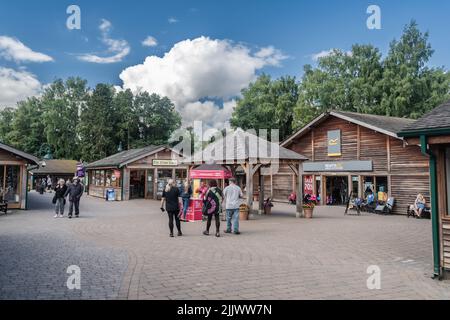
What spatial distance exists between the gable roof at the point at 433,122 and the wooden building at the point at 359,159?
11.2 meters

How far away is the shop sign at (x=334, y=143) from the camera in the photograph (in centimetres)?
2226

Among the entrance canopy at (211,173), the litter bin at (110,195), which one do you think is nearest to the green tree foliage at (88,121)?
the litter bin at (110,195)

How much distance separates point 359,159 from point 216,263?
15932 mm

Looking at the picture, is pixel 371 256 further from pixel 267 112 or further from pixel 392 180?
pixel 267 112

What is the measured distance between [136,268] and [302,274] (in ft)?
9.41

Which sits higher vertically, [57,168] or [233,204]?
[57,168]

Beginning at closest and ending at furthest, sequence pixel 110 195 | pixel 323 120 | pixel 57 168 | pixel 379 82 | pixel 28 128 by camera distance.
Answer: pixel 323 120 → pixel 110 195 → pixel 379 82 → pixel 57 168 → pixel 28 128

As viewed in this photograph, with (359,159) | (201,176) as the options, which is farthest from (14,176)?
(359,159)

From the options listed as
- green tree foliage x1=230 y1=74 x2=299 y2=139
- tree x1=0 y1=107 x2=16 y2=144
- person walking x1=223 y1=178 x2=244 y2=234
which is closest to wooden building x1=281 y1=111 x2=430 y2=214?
person walking x1=223 y1=178 x2=244 y2=234

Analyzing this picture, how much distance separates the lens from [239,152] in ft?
50.9

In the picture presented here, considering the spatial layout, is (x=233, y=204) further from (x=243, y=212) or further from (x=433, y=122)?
(x=433, y=122)

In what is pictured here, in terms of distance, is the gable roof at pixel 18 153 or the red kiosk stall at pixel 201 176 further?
the gable roof at pixel 18 153

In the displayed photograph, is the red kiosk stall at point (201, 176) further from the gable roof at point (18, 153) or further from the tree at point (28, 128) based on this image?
the tree at point (28, 128)

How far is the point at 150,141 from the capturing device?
5584cm
